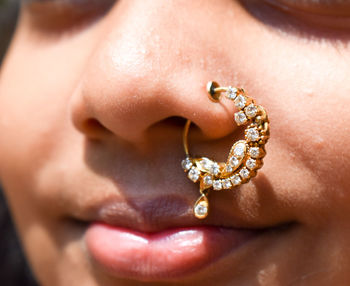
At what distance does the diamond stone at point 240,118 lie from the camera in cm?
67

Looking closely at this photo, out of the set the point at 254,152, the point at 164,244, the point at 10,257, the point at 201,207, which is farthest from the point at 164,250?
the point at 10,257

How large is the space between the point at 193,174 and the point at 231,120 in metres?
0.09

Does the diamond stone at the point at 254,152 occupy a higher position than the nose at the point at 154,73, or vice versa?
the nose at the point at 154,73

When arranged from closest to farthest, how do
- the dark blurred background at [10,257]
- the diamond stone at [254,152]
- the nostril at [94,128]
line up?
the diamond stone at [254,152]
the nostril at [94,128]
the dark blurred background at [10,257]

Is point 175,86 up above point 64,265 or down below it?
above

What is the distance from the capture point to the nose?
68 centimetres

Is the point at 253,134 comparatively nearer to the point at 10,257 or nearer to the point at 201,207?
the point at 201,207

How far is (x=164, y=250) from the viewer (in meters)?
0.75

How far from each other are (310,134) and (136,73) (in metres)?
0.25

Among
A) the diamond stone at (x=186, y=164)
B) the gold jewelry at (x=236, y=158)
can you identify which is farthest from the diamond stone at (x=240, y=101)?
the diamond stone at (x=186, y=164)

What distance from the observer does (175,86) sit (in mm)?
678

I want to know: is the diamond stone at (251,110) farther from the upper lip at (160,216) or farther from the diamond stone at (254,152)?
the upper lip at (160,216)

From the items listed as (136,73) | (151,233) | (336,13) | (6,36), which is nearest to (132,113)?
(136,73)

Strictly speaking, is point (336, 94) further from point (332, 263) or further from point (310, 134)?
point (332, 263)
